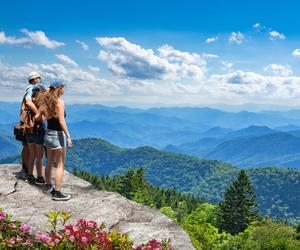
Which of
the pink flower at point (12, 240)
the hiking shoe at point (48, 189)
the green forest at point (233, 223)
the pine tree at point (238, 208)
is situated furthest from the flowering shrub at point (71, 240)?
the pine tree at point (238, 208)

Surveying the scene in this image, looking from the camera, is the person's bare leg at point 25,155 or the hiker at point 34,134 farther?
the person's bare leg at point 25,155

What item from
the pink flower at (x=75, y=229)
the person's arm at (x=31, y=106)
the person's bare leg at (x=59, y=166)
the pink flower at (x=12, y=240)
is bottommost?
the pink flower at (x=12, y=240)

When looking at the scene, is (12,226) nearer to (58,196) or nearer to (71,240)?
(71,240)

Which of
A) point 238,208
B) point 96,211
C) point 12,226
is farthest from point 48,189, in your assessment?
point 238,208

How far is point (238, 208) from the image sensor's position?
262ft

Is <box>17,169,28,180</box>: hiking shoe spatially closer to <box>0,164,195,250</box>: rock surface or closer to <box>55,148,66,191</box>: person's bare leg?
<box>0,164,195,250</box>: rock surface

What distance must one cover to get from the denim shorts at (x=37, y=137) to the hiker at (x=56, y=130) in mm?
786

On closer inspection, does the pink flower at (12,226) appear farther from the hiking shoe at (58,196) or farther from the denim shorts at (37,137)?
the denim shorts at (37,137)

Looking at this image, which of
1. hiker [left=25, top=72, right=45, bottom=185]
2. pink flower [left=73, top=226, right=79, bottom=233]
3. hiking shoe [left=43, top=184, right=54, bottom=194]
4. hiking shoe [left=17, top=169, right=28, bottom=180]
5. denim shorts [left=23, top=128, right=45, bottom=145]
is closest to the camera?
pink flower [left=73, top=226, right=79, bottom=233]

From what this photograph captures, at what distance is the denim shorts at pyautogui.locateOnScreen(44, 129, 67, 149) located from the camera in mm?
11070

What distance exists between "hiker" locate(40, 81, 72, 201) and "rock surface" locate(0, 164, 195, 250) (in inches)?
23.4

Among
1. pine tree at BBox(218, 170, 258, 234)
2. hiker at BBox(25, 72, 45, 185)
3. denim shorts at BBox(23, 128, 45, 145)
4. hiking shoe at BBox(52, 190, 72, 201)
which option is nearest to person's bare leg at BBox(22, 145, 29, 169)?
hiker at BBox(25, 72, 45, 185)

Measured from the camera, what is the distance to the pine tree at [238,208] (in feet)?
263

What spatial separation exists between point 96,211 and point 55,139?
248 cm
